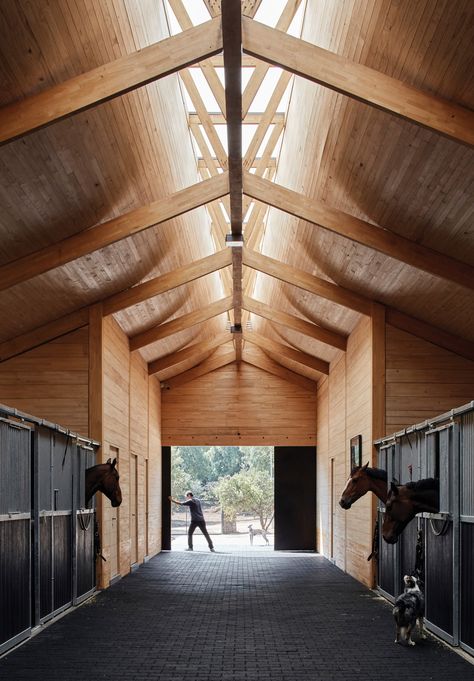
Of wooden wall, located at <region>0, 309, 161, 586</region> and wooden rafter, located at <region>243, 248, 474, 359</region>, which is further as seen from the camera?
wooden wall, located at <region>0, 309, 161, 586</region>

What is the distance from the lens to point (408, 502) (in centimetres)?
812

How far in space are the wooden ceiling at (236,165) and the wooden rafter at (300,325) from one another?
29 mm

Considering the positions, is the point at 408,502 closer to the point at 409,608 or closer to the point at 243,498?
the point at 409,608

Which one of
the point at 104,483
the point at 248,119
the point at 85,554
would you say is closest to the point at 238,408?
the point at 248,119

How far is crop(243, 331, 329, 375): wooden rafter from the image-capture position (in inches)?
715

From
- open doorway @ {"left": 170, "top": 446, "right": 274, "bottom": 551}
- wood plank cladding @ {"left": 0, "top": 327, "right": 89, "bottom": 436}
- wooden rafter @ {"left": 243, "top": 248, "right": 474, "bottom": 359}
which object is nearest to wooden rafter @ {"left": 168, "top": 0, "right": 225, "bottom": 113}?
wooden rafter @ {"left": 243, "top": 248, "right": 474, "bottom": 359}

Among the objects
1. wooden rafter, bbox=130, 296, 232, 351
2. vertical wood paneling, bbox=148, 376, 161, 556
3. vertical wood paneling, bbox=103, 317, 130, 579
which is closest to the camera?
vertical wood paneling, bbox=103, 317, 130, 579

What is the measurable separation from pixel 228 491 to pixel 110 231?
28.7m

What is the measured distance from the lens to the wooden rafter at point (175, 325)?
15.6 meters

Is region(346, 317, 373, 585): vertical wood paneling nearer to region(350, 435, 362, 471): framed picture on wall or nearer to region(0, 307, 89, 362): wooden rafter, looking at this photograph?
region(350, 435, 362, 471): framed picture on wall

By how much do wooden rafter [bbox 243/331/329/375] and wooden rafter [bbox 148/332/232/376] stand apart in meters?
0.55

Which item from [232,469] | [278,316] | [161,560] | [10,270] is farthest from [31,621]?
[232,469]

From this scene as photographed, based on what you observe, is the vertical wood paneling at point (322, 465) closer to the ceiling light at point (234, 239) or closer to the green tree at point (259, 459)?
the ceiling light at point (234, 239)

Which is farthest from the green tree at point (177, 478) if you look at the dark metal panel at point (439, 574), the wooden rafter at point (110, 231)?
the dark metal panel at point (439, 574)
